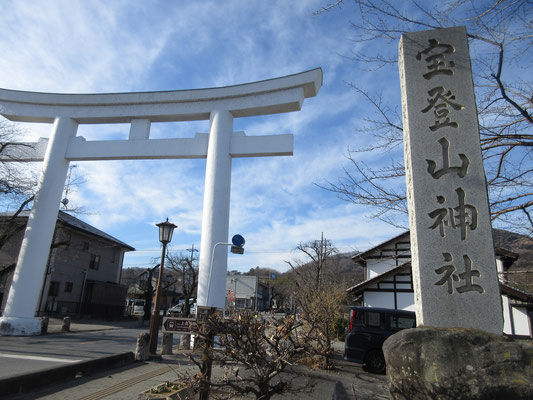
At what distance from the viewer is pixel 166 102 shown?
1235cm

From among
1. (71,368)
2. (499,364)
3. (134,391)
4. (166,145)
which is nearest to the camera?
(499,364)

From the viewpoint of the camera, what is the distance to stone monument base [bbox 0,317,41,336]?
12.0 m

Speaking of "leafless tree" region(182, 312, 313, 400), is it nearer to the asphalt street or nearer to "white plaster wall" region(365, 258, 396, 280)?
the asphalt street

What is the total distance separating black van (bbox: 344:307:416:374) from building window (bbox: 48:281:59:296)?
21.0m

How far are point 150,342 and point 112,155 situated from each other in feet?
22.2

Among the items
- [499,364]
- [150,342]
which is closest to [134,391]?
[150,342]

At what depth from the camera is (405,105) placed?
531 centimetres

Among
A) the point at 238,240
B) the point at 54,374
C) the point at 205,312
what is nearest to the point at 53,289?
the point at 238,240

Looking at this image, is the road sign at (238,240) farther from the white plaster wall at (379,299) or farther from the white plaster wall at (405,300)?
the white plaster wall at (405,300)

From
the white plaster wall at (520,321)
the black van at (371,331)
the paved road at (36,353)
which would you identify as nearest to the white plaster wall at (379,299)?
the white plaster wall at (520,321)

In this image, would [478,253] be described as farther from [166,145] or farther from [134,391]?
[166,145]

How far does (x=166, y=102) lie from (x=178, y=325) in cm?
968

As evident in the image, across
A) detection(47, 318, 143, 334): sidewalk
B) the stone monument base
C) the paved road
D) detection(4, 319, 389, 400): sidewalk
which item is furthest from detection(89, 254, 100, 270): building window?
detection(4, 319, 389, 400): sidewalk

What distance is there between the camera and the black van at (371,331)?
951cm
